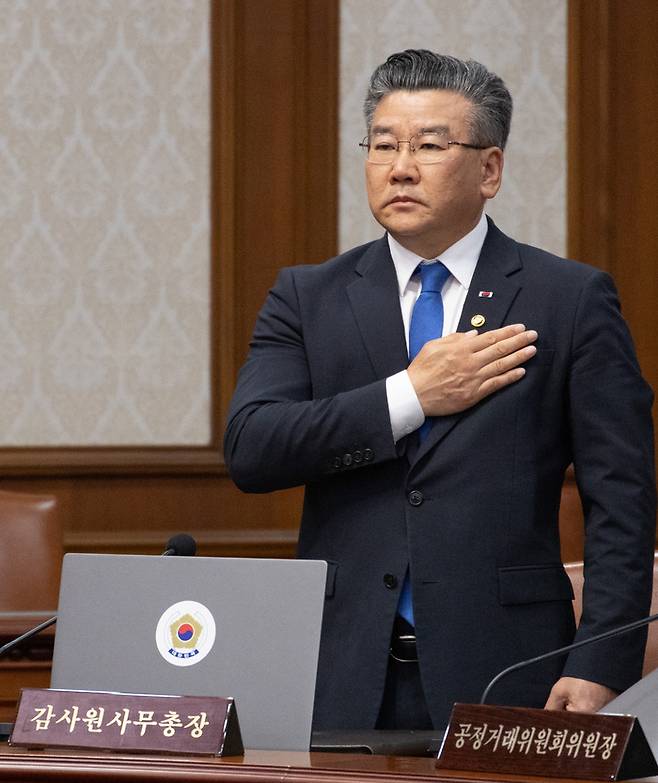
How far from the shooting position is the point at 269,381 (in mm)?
1924

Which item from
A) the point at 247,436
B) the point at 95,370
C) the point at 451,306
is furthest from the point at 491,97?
the point at 95,370

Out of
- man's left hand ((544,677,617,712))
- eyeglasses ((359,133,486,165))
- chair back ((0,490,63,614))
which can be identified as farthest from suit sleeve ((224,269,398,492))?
chair back ((0,490,63,614))

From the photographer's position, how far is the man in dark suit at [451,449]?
5.85 feet

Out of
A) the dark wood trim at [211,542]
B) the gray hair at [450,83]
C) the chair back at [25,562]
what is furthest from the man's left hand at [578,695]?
the dark wood trim at [211,542]

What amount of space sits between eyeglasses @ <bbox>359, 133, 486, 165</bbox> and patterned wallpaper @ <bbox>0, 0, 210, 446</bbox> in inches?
81.9

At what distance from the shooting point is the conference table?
49.9 inches

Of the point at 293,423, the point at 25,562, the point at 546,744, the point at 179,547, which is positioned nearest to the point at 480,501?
the point at 293,423

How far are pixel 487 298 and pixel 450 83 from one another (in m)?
0.30

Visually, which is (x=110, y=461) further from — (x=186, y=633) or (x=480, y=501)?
(x=186, y=633)

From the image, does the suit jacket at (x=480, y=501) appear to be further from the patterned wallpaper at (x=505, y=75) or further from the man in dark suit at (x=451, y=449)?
the patterned wallpaper at (x=505, y=75)

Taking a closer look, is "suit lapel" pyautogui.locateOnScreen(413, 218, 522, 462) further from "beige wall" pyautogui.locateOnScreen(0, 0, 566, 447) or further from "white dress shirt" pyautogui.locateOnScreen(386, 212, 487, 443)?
"beige wall" pyautogui.locateOnScreen(0, 0, 566, 447)

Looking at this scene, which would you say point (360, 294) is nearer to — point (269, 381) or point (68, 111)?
point (269, 381)

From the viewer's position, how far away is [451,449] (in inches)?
71.6

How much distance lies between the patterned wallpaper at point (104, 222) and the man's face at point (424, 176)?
2063 millimetres
